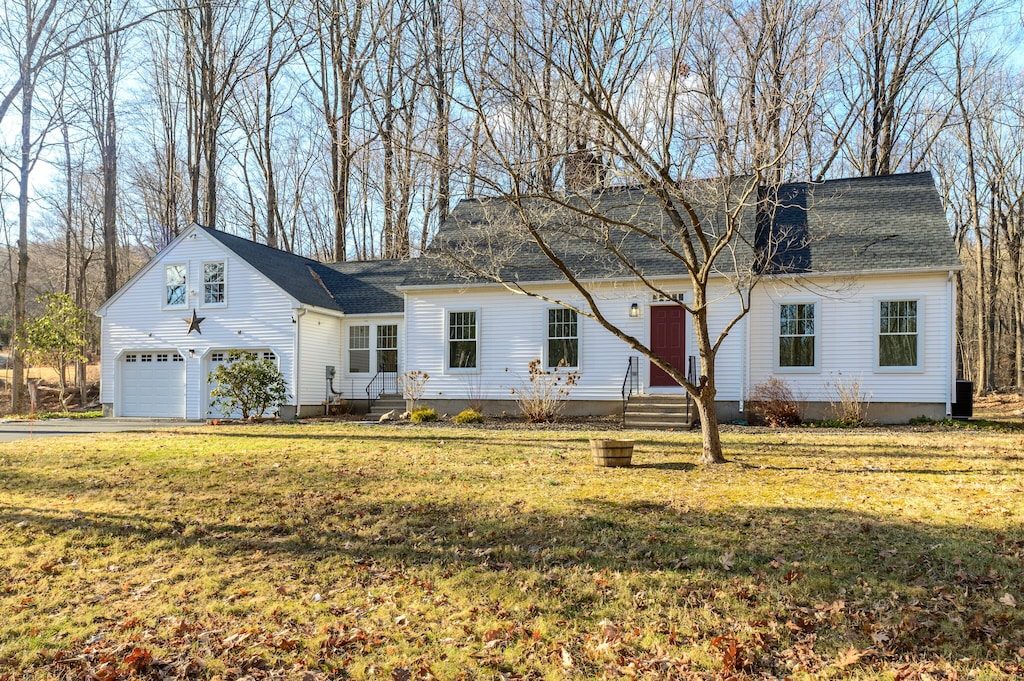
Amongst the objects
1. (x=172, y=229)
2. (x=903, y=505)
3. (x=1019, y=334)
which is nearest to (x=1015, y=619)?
(x=903, y=505)

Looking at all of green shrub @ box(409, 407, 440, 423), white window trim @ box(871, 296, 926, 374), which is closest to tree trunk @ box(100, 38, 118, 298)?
green shrub @ box(409, 407, 440, 423)

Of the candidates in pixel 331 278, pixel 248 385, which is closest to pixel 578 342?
pixel 248 385

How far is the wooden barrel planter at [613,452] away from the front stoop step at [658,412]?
5211 mm

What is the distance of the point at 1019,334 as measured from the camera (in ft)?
93.7

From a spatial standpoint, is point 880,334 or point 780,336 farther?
point 780,336

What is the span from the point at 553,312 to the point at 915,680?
14.2 m

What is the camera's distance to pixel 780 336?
54.7 feet

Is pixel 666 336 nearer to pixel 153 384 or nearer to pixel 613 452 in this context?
pixel 613 452

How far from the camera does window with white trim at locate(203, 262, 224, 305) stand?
68.6 feet

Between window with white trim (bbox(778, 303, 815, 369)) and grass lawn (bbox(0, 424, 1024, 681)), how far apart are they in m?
6.23

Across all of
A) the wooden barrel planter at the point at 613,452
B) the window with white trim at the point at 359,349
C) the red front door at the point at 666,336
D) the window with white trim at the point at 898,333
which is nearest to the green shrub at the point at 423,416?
the window with white trim at the point at 359,349

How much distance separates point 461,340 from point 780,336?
26.4 ft

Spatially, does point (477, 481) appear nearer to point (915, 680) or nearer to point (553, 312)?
point (915, 680)

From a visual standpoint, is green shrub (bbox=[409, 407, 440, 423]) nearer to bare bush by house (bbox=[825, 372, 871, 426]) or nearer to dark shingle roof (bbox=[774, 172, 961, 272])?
dark shingle roof (bbox=[774, 172, 961, 272])
